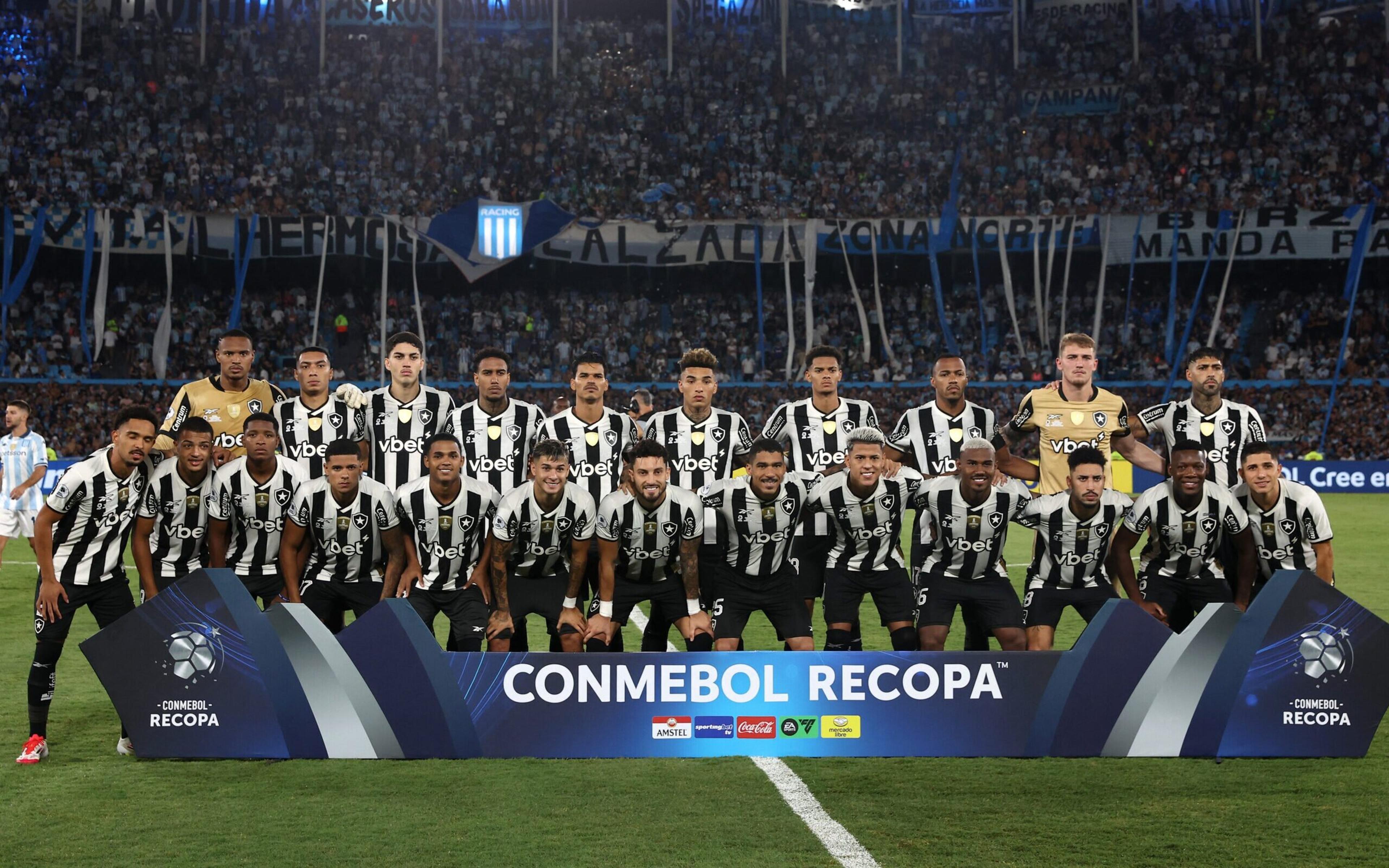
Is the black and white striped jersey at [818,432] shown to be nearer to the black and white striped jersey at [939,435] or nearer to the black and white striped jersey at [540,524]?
the black and white striped jersey at [939,435]

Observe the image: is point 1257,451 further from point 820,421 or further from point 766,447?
point 766,447

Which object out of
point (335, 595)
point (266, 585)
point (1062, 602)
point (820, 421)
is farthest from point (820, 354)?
point (266, 585)

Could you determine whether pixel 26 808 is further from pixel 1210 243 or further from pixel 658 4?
pixel 658 4

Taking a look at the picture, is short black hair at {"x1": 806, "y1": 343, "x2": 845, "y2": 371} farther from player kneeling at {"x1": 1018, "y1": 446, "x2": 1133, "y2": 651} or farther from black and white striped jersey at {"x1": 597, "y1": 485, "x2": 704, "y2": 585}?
player kneeling at {"x1": 1018, "y1": 446, "x2": 1133, "y2": 651}

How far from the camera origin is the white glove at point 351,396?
7.20 metres

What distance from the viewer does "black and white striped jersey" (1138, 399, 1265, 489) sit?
7254 mm

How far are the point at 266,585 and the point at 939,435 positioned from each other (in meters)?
3.92

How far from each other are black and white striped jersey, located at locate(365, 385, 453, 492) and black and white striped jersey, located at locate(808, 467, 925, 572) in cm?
231

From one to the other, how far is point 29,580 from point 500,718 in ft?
29.6

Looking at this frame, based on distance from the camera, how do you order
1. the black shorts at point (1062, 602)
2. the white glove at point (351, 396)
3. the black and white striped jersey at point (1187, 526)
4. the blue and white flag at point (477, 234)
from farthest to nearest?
the blue and white flag at point (477, 234), the white glove at point (351, 396), the black shorts at point (1062, 602), the black and white striped jersey at point (1187, 526)

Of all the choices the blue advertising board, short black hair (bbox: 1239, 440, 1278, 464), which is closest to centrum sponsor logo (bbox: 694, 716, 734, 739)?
the blue advertising board

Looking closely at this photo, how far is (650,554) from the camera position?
6.52 m

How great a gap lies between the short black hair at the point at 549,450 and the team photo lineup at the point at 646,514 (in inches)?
0.6

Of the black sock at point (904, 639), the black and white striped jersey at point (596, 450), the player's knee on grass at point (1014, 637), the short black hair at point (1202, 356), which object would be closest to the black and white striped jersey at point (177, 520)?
the black and white striped jersey at point (596, 450)
